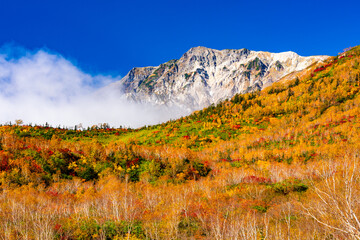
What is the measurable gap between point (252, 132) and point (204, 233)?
281 feet

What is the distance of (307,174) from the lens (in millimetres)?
46844

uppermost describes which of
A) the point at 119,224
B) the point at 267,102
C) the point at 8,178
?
the point at 267,102

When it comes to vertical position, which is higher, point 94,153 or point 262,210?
point 94,153

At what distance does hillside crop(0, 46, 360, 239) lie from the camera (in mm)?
16703

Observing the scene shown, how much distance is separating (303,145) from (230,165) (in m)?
32.6

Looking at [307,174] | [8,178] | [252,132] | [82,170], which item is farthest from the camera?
[252,132]

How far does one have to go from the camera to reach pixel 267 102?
133 metres

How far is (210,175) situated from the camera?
5862 cm

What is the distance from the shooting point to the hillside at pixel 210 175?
658 inches

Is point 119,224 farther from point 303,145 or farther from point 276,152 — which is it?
point 303,145

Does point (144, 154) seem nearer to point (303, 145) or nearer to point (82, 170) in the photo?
point (82, 170)

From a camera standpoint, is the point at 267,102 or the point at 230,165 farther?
the point at 267,102

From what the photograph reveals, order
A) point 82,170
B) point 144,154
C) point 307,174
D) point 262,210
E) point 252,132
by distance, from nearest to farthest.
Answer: point 262,210 → point 307,174 → point 82,170 → point 144,154 → point 252,132

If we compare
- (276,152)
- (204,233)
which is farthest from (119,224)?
(276,152)
